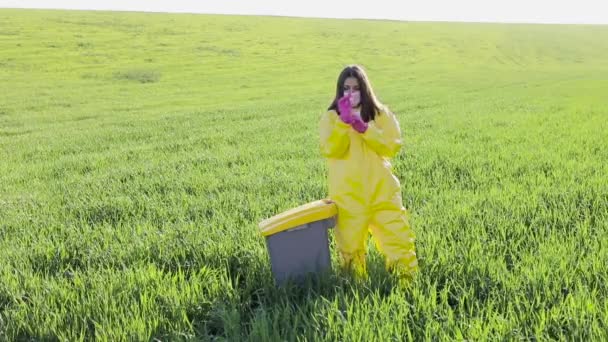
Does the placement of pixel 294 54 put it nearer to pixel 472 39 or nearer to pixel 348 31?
pixel 348 31

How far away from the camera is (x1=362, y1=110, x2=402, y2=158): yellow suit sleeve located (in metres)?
3.20

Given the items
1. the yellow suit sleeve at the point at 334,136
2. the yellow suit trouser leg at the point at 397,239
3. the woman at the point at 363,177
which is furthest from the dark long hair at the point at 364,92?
the yellow suit trouser leg at the point at 397,239

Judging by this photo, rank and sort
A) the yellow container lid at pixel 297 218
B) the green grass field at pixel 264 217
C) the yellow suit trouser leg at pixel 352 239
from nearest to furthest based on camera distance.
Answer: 1. the green grass field at pixel 264 217
2. the yellow container lid at pixel 297 218
3. the yellow suit trouser leg at pixel 352 239

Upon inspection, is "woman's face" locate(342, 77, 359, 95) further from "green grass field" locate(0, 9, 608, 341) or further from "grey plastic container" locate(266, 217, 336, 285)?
"green grass field" locate(0, 9, 608, 341)

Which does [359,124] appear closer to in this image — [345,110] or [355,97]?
[345,110]

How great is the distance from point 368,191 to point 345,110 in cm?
50

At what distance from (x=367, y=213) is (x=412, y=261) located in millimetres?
401

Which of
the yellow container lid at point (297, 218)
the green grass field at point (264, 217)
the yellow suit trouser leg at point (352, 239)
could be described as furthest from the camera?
the yellow suit trouser leg at point (352, 239)

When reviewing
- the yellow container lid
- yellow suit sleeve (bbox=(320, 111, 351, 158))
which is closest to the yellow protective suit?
yellow suit sleeve (bbox=(320, 111, 351, 158))

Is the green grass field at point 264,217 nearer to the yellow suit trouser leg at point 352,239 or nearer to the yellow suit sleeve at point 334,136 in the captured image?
the yellow suit trouser leg at point 352,239

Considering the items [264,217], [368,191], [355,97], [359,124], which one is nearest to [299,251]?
[368,191]

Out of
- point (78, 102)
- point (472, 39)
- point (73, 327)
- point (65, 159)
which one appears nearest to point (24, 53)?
point (78, 102)

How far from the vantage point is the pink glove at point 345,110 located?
3.18 meters

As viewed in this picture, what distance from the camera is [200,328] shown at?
2.93 metres
